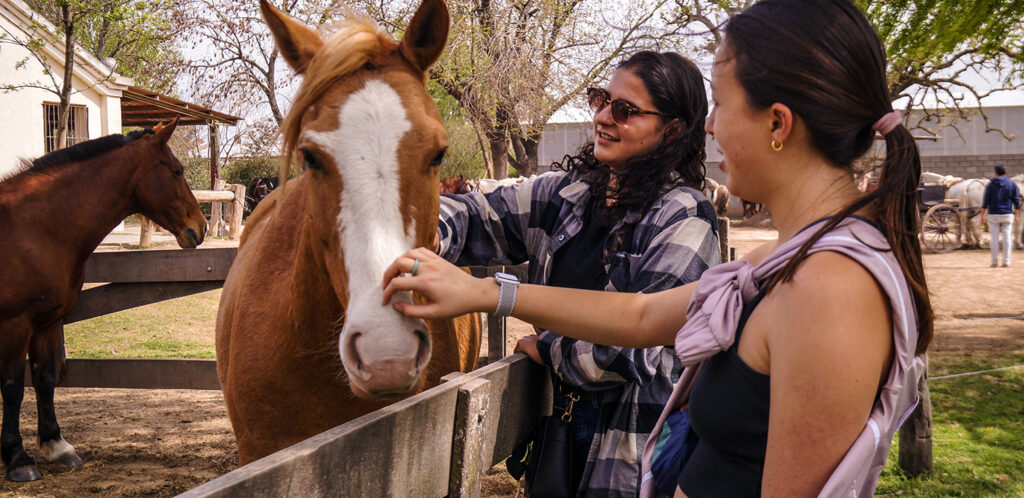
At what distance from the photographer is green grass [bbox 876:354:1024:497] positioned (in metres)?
4.21

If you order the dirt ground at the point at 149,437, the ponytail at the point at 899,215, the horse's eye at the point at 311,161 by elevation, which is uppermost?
the horse's eye at the point at 311,161

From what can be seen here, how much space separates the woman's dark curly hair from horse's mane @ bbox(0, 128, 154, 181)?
14.3 feet

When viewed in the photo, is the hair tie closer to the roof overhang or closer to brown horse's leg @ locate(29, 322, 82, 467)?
brown horse's leg @ locate(29, 322, 82, 467)

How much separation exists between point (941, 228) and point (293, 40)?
Answer: 750 inches

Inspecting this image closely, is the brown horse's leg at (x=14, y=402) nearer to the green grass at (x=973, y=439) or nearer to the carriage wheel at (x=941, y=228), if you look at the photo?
the green grass at (x=973, y=439)

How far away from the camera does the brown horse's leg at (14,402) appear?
4.36 m

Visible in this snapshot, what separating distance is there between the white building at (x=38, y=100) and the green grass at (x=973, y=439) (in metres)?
15.9

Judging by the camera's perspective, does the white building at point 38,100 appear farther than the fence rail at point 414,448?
Yes

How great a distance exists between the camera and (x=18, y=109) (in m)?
15.9

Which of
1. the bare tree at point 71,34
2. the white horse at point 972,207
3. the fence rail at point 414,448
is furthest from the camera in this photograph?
the white horse at point 972,207

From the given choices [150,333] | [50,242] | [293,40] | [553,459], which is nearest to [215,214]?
[150,333]

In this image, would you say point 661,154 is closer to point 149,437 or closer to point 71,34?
point 149,437

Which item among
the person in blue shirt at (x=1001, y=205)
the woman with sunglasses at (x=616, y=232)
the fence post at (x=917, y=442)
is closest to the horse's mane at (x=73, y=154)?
the woman with sunglasses at (x=616, y=232)

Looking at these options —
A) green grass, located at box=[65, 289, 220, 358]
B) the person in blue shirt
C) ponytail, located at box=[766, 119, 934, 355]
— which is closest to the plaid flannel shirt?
ponytail, located at box=[766, 119, 934, 355]
